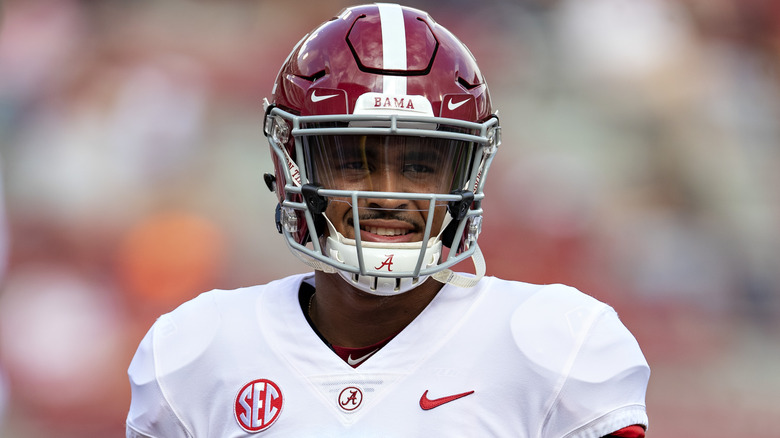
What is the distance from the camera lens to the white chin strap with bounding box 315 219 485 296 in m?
1.46

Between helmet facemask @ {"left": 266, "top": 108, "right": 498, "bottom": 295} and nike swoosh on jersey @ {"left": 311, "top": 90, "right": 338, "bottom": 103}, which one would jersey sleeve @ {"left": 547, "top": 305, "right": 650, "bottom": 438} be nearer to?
helmet facemask @ {"left": 266, "top": 108, "right": 498, "bottom": 295}

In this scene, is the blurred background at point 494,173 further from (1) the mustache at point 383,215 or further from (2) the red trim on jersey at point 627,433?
(1) the mustache at point 383,215

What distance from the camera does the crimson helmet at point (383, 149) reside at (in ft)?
4.91

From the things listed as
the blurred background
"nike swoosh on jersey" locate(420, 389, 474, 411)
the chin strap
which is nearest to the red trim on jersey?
"nike swoosh on jersey" locate(420, 389, 474, 411)

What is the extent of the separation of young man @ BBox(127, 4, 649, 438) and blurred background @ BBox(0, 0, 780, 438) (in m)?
1.90

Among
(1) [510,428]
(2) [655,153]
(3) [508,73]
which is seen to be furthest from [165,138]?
(1) [510,428]

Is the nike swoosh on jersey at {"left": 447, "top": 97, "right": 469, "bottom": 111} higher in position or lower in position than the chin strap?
higher

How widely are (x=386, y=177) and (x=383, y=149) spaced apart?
0.17 feet

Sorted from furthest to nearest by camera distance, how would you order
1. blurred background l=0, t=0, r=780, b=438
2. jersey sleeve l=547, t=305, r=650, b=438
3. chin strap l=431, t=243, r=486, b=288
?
blurred background l=0, t=0, r=780, b=438 → chin strap l=431, t=243, r=486, b=288 → jersey sleeve l=547, t=305, r=650, b=438

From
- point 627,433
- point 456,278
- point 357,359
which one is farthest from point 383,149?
point 627,433

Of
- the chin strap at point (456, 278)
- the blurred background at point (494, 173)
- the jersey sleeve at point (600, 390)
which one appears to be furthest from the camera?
the blurred background at point (494, 173)

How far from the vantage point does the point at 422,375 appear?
1498 millimetres

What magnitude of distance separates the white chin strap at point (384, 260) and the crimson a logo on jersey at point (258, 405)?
227mm

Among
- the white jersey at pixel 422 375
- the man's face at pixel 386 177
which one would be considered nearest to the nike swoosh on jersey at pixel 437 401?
the white jersey at pixel 422 375
